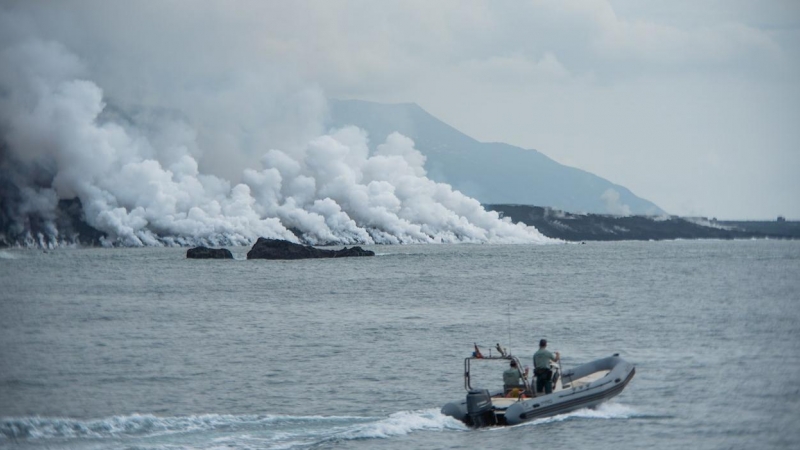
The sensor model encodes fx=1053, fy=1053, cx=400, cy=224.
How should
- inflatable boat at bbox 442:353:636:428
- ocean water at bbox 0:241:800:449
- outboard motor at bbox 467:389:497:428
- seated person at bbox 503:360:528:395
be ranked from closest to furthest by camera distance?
ocean water at bbox 0:241:800:449, outboard motor at bbox 467:389:497:428, inflatable boat at bbox 442:353:636:428, seated person at bbox 503:360:528:395

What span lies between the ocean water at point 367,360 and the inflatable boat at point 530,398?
1.44ft

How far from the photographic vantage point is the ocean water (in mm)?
30812

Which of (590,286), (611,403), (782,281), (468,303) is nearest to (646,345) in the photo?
(611,403)

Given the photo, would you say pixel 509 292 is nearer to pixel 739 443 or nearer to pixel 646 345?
pixel 646 345

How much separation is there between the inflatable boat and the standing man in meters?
0.19

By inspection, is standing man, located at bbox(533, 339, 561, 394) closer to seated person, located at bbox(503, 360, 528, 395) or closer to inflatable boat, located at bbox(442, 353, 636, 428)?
inflatable boat, located at bbox(442, 353, 636, 428)

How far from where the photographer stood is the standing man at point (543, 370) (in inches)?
1287

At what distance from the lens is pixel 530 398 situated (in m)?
32.4

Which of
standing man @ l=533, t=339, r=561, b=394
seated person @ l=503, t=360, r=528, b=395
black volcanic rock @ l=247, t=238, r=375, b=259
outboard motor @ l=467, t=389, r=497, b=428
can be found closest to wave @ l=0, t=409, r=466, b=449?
outboard motor @ l=467, t=389, r=497, b=428

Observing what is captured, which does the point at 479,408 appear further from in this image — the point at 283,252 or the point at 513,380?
the point at 283,252

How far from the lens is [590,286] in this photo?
90.5m

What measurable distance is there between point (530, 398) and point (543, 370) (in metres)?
0.99

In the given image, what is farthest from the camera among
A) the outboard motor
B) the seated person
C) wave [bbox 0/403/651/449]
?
the seated person

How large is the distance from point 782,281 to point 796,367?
58734 millimetres
